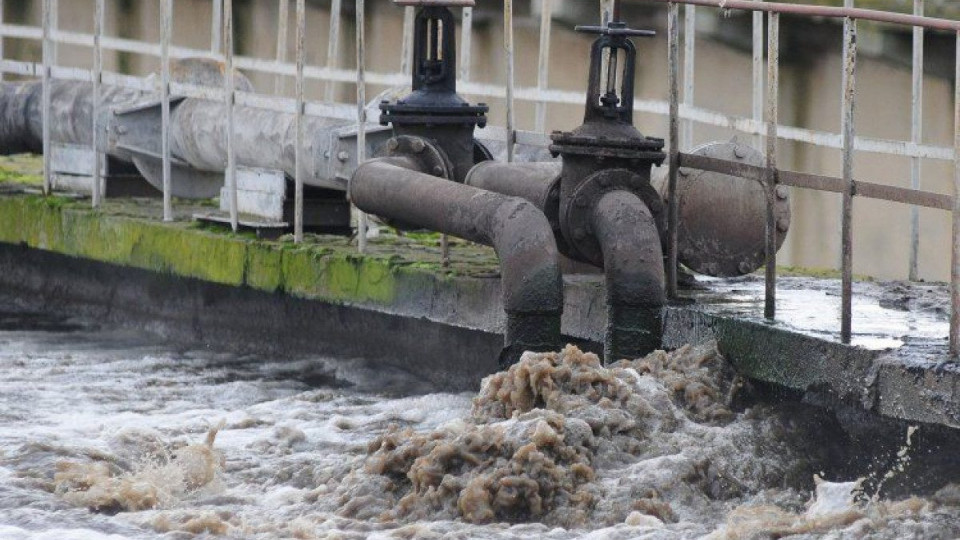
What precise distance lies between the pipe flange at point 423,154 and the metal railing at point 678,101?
662 mm

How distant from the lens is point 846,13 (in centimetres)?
837

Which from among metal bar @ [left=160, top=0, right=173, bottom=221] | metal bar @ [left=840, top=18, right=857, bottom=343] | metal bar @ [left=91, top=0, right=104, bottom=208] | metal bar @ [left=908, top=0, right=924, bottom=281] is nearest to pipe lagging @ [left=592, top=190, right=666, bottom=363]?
metal bar @ [left=840, top=18, right=857, bottom=343]

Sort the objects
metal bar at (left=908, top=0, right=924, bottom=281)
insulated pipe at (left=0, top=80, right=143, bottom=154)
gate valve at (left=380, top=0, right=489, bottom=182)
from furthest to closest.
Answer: insulated pipe at (left=0, top=80, right=143, bottom=154)
gate valve at (left=380, top=0, right=489, bottom=182)
metal bar at (left=908, top=0, right=924, bottom=281)

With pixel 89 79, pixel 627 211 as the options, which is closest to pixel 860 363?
pixel 627 211

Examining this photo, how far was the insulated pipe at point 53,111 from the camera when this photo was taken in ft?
50.3

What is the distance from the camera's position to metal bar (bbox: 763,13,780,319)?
8.97 metres

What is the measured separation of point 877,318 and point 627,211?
1.20 m

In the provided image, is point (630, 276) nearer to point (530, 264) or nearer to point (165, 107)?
point (530, 264)

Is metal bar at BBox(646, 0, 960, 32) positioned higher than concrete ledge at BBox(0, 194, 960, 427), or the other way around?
metal bar at BBox(646, 0, 960, 32)

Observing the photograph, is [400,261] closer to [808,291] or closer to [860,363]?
[808,291]

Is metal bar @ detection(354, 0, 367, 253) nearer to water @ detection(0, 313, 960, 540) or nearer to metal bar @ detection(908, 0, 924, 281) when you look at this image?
water @ detection(0, 313, 960, 540)

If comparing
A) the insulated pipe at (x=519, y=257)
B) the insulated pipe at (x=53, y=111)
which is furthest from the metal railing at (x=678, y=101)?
the insulated pipe at (x=519, y=257)

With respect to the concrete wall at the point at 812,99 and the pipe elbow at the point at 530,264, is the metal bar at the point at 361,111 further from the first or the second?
the concrete wall at the point at 812,99

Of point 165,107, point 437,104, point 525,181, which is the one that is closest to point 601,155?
point 525,181
